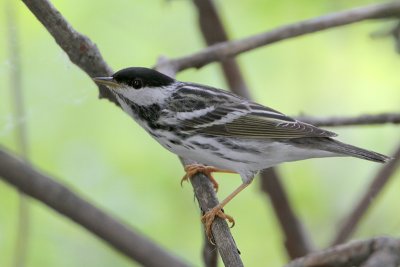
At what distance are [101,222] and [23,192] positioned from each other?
466mm

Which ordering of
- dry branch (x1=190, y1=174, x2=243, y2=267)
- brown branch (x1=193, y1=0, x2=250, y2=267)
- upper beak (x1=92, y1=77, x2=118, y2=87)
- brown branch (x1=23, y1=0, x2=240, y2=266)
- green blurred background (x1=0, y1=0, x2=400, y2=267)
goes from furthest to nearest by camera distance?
green blurred background (x1=0, y1=0, x2=400, y2=267)
brown branch (x1=193, y1=0, x2=250, y2=267)
upper beak (x1=92, y1=77, x2=118, y2=87)
brown branch (x1=23, y1=0, x2=240, y2=266)
dry branch (x1=190, y1=174, x2=243, y2=267)

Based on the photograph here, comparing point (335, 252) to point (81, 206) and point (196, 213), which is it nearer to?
point (81, 206)

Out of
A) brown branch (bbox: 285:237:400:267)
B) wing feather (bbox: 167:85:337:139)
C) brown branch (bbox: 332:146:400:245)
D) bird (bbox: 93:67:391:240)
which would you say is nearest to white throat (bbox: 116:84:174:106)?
bird (bbox: 93:67:391:240)

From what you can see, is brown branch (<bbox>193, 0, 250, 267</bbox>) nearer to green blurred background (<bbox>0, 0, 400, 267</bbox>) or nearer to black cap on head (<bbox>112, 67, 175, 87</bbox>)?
green blurred background (<bbox>0, 0, 400, 267</bbox>)

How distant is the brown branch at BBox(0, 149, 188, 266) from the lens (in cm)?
416

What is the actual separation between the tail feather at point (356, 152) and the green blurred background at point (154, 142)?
5.08 feet

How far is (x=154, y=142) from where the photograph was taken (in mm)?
6715

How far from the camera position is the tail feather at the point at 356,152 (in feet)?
13.6

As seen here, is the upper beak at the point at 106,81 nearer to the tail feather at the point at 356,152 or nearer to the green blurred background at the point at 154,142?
the tail feather at the point at 356,152

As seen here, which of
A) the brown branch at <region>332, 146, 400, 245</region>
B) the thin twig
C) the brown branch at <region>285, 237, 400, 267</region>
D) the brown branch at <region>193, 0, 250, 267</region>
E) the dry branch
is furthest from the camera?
the brown branch at <region>193, 0, 250, 267</region>

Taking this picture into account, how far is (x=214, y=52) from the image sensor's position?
458 cm

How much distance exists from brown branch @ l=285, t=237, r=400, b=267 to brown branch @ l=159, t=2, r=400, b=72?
231 centimetres

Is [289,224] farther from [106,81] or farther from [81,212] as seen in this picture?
[106,81]

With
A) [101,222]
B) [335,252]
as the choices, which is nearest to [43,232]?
[101,222]
